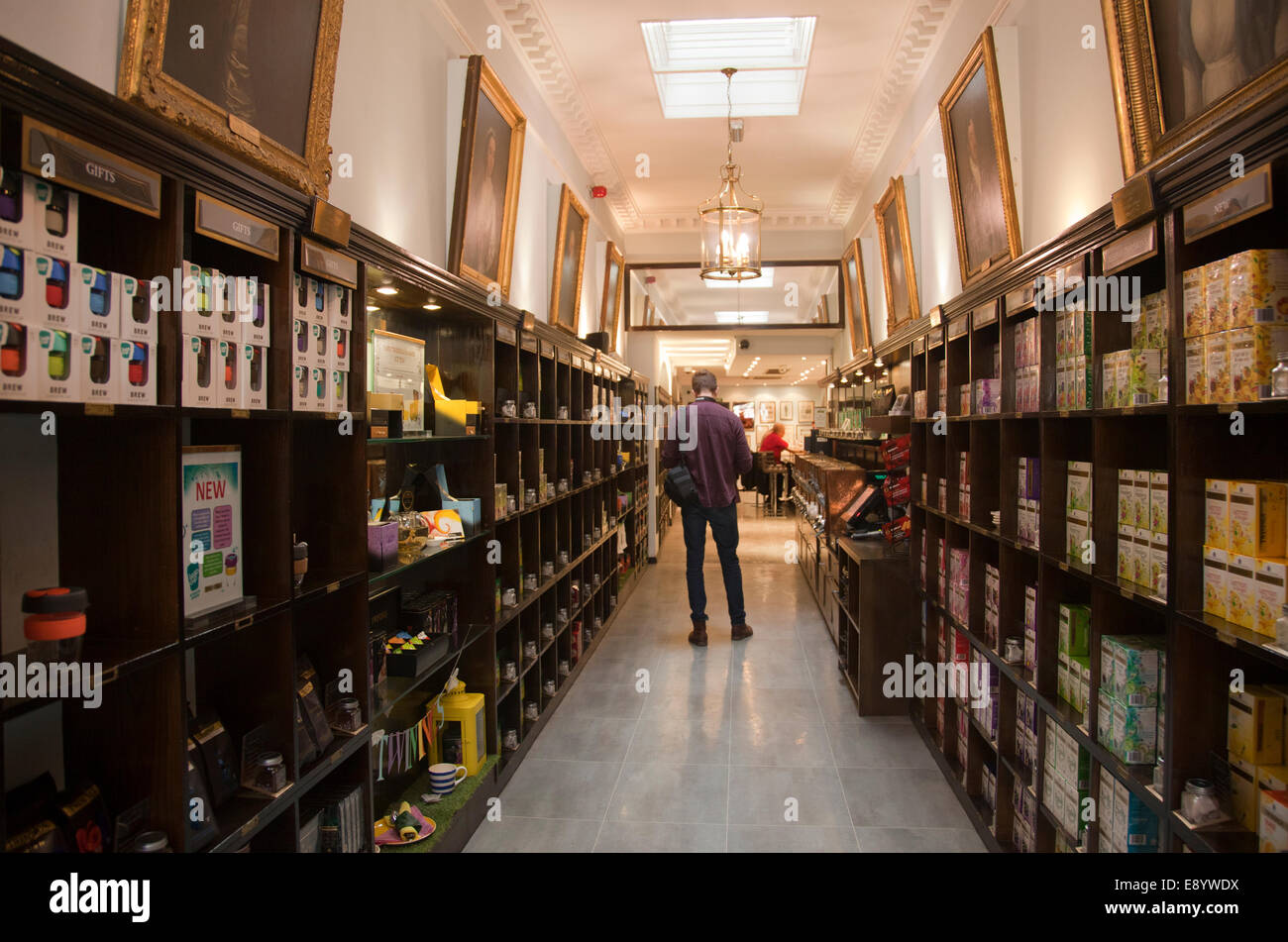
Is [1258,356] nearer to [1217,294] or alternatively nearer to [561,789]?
[1217,294]

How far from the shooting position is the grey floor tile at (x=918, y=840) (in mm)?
3031

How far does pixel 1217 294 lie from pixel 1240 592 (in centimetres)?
65

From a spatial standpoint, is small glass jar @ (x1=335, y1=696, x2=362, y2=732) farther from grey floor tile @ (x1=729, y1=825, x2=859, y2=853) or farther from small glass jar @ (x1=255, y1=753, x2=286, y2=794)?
Result: grey floor tile @ (x1=729, y1=825, x2=859, y2=853)

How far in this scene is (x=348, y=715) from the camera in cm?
223

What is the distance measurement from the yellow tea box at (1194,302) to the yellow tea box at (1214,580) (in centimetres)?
50

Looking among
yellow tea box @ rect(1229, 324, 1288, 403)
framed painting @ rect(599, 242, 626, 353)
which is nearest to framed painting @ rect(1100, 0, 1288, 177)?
yellow tea box @ rect(1229, 324, 1288, 403)

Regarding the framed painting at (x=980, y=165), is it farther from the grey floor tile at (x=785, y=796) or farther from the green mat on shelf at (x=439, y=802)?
the green mat on shelf at (x=439, y=802)

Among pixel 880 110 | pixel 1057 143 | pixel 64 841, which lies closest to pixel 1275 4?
pixel 1057 143

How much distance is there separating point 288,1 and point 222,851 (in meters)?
2.24

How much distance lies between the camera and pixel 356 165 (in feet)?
9.30

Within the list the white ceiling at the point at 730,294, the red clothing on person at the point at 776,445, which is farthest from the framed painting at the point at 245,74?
the red clothing on person at the point at 776,445
